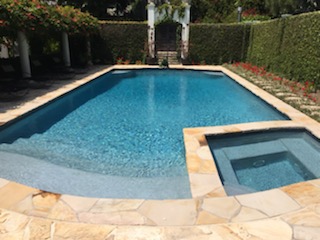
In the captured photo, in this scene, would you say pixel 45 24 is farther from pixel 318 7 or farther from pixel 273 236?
pixel 318 7

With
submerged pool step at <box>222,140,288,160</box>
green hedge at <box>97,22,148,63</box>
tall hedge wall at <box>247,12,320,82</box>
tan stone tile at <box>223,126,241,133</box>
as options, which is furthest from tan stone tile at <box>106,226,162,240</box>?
green hedge at <box>97,22,148,63</box>

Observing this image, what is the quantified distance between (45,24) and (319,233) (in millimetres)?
12373

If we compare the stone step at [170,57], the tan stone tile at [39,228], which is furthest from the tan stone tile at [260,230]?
the stone step at [170,57]

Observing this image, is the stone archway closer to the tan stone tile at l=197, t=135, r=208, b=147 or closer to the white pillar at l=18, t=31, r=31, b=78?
the white pillar at l=18, t=31, r=31, b=78

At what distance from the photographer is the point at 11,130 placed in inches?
276

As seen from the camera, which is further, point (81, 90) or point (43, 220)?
point (81, 90)

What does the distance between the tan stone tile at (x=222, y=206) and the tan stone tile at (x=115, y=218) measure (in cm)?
87

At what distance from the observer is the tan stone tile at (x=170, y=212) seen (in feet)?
10.8

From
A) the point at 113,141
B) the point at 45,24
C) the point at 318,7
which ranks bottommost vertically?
the point at 113,141

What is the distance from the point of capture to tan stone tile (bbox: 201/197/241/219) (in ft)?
11.2

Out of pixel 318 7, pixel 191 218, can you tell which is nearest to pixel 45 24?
pixel 191 218

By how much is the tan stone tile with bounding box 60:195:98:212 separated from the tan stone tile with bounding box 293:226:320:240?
2.54m

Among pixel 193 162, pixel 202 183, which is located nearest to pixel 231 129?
pixel 193 162

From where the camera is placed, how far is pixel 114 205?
11.9ft
